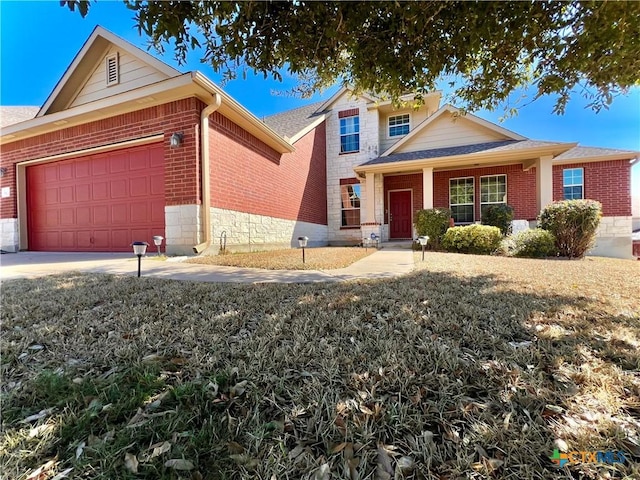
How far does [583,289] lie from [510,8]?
10.7 feet

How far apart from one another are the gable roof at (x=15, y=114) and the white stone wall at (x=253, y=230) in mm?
8019

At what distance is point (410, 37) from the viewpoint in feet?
10.4

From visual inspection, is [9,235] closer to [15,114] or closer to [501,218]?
[15,114]

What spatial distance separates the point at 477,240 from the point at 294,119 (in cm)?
1053

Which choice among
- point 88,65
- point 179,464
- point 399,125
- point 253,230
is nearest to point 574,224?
point 399,125

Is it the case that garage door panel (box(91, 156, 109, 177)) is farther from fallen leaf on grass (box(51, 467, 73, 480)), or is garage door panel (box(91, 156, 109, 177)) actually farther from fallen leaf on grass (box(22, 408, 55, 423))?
fallen leaf on grass (box(51, 467, 73, 480))

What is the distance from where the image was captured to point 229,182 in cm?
779

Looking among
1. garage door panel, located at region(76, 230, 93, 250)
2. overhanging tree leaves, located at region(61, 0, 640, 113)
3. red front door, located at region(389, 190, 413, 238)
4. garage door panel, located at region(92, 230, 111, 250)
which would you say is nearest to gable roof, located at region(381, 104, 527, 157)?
red front door, located at region(389, 190, 413, 238)

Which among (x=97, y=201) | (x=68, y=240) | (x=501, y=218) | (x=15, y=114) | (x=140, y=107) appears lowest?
(x=68, y=240)

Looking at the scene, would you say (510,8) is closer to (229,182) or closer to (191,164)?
(191,164)

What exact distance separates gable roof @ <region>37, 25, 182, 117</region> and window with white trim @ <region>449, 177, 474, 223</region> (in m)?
10.5

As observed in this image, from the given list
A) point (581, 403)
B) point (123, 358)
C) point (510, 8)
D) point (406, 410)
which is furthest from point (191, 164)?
point (581, 403)

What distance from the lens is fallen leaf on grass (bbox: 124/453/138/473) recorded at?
1061 millimetres

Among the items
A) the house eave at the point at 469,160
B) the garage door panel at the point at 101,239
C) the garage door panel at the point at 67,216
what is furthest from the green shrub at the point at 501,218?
the garage door panel at the point at 67,216
